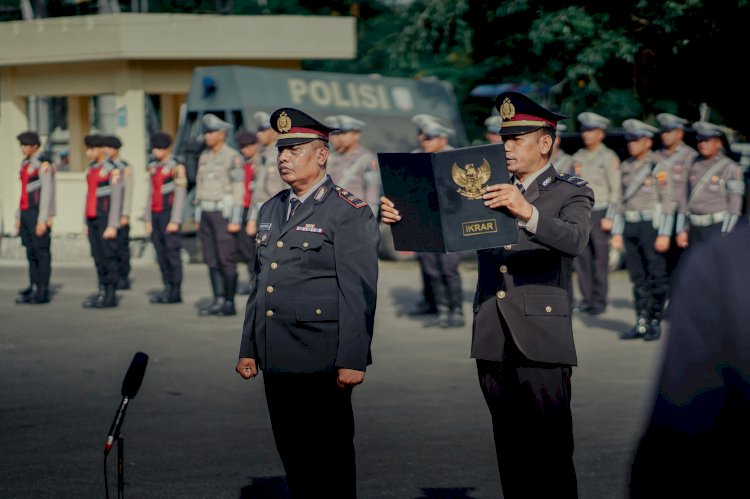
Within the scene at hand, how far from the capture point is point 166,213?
1636 cm

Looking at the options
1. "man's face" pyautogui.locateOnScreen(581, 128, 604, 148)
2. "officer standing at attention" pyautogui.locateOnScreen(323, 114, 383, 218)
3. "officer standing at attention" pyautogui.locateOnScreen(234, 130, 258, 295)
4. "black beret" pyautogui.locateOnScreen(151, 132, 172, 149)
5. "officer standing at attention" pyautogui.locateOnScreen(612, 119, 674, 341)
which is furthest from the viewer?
"black beret" pyautogui.locateOnScreen(151, 132, 172, 149)

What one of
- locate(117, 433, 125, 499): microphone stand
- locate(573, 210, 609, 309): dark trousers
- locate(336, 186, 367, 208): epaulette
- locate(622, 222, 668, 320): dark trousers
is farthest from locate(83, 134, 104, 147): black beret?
locate(117, 433, 125, 499): microphone stand

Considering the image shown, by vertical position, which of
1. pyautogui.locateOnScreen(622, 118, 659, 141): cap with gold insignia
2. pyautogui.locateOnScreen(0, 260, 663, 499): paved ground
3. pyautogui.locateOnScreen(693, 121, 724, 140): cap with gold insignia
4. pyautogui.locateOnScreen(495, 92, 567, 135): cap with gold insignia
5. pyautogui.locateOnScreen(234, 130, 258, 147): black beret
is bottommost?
pyautogui.locateOnScreen(0, 260, 663, 499): paved ground

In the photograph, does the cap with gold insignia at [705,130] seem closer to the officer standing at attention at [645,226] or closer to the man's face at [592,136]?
the officer standing at attention at [645,226]

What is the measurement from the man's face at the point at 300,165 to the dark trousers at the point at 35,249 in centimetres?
1031

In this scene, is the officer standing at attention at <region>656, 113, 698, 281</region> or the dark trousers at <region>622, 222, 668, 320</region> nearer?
the dark trousers at <region>622, 222, 668, 320</region>

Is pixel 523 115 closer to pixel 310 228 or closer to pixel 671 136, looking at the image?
pixel 310 228

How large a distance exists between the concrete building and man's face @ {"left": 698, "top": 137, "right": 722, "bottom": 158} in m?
11.2

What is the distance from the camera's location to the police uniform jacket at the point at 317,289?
18.4 feet

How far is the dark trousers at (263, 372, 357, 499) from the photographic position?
18.4 ft

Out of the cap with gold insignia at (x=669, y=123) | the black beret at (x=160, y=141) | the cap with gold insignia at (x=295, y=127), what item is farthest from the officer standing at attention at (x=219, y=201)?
the cap with gold insignia at (x=295, y=127)

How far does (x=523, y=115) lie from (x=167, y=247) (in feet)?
35.7

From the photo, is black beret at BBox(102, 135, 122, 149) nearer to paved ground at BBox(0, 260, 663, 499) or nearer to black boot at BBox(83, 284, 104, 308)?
black boot at BBox(83, 284, 104, 308)

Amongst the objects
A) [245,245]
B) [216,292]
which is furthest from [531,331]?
[245,245]
